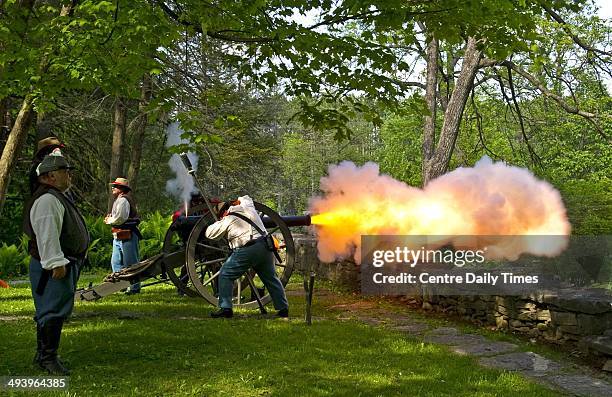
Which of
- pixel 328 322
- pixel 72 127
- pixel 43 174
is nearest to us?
pixel 43 174

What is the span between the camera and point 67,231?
5.23 m

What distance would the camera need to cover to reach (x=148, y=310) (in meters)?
8.79

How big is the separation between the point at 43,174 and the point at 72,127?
489 inches

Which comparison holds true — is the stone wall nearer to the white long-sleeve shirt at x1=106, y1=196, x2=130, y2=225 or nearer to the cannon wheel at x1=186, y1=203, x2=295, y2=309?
the cannon wheel at x1=186, y1=203, x2=295, y2=309

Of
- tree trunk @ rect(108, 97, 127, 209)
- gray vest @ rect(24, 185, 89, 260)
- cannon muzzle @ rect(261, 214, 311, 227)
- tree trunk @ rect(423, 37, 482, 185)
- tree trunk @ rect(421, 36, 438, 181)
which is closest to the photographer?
gray vest @ rect(24, 185, 89, 260)

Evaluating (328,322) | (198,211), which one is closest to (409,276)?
(328,322)

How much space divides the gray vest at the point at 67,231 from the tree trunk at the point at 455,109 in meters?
8.96

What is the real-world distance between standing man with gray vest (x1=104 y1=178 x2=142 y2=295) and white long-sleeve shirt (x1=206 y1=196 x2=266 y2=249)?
2577 millimetres

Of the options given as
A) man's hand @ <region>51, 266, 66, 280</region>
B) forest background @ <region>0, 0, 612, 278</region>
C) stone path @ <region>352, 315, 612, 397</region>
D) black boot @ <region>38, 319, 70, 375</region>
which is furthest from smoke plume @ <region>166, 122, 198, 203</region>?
stone path @ <region>352, 315, 612, 397</region>

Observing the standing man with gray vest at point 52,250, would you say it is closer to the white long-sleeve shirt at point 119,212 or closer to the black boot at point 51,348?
the black boot at point 51,348

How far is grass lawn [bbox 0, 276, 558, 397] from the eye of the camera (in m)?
5.18

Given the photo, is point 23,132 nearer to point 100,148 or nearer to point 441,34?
point 441,34

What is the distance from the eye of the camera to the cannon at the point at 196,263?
28.7 feet

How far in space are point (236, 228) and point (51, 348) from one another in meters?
3.44
